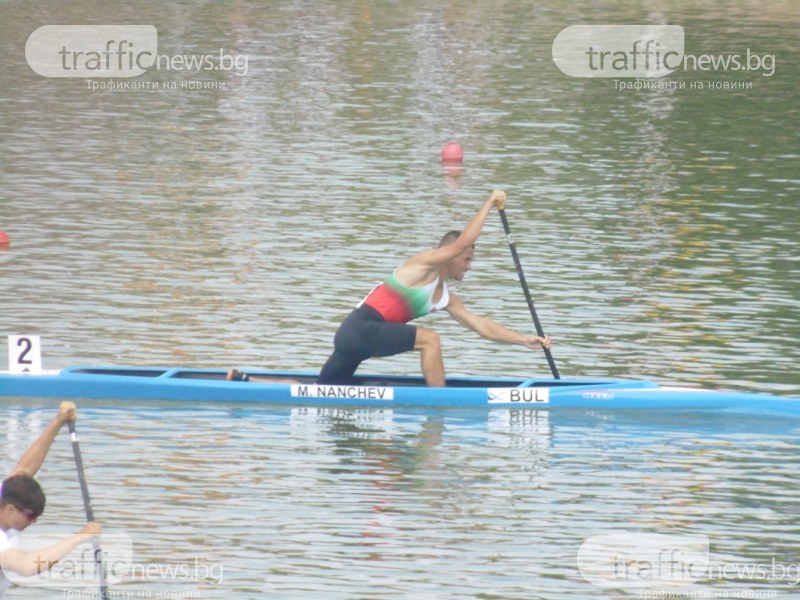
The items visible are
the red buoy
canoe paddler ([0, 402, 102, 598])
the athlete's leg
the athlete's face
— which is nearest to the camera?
canoe paddler ([0, 402, 102, 598])

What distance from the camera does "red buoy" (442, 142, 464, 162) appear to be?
22.9m

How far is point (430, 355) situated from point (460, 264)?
0.78 metres

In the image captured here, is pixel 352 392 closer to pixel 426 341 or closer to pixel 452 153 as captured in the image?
pixel 426 341

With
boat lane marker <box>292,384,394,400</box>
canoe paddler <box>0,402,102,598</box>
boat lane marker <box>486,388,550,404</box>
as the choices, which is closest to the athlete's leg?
boat lane marker <box>292,384,394,400</box>

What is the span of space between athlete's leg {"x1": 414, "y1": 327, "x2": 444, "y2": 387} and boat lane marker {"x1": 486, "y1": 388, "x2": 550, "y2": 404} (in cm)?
42

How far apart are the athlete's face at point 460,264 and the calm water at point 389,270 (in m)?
1.09

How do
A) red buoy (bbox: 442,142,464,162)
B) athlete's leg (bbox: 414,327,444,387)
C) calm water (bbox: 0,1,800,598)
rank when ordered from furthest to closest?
red buoy (bbox: 442,142,464,162)
athlete's leg (bbox: 414,327,444,387)
calm water (bbox: 0,1,800,598)

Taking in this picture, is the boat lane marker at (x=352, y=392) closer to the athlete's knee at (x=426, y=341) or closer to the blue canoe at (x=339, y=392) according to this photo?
the blue canoe at (x=339, y=392)

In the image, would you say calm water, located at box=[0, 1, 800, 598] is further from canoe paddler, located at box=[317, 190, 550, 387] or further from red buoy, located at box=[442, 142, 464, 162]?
canoe paddler, located at box=[317, 190, 550, 387]

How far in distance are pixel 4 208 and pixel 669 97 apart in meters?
Answer: 13.4

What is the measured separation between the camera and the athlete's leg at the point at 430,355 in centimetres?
1235

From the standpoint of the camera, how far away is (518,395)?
12.4 meters

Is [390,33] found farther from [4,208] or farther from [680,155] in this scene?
[4,208]

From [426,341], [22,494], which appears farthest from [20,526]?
[426,341]
